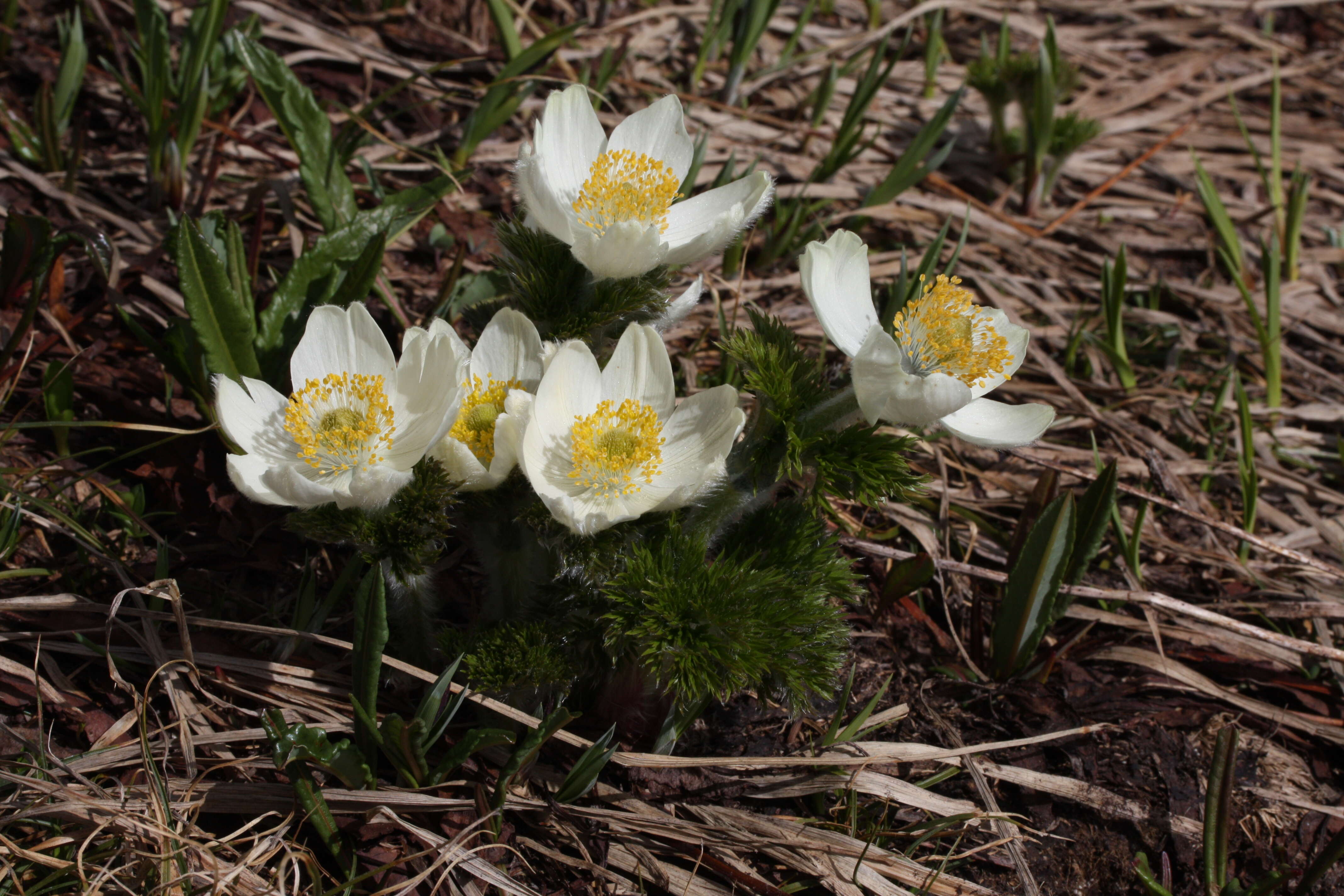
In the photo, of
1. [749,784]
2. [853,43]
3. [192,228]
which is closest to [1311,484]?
[749,784]

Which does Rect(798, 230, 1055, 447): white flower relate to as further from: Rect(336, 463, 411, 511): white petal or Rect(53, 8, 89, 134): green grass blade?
Rect(53, 8, 89, 134): green grass blade

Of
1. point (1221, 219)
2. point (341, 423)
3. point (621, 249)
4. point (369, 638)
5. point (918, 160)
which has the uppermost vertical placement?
point (621, 249)

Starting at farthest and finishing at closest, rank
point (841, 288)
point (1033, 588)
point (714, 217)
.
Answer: point (1033, 588) → point (714, 217) → point (841, 288)

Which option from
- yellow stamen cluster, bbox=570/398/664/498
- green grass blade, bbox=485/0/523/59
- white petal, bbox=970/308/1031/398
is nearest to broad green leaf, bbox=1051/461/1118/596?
white petal, bbox=970/308/1031/398

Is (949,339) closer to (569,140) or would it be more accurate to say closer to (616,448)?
(616,448)

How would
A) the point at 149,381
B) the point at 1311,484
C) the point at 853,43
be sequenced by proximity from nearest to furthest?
the point at 149,381 → the point at 1311,484 → the point at 853,43

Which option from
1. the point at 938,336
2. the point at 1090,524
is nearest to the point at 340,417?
the point at 938,336

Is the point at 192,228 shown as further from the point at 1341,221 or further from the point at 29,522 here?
the point at 1341,221
